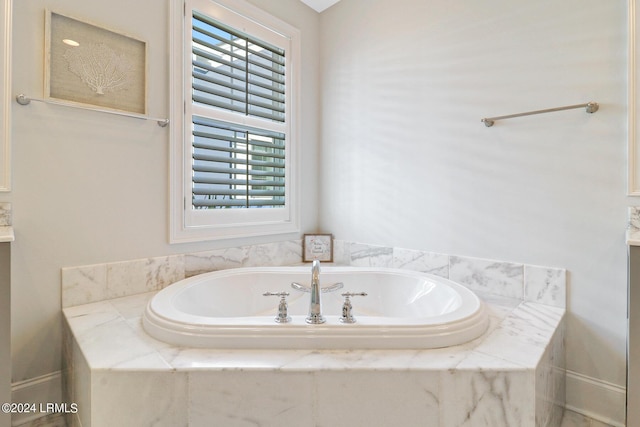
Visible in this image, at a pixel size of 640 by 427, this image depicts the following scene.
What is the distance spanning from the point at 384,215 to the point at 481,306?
106 centimetres

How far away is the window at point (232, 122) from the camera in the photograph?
1.97 meters

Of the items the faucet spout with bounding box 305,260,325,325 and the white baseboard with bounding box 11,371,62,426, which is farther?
the white baseboard with bounding box 11,371,62,426

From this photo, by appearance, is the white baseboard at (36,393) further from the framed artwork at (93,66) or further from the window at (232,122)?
the framed artwork at (93,66)

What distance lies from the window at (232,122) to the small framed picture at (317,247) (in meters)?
0.15

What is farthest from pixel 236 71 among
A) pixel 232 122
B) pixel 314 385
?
pixel 314 385

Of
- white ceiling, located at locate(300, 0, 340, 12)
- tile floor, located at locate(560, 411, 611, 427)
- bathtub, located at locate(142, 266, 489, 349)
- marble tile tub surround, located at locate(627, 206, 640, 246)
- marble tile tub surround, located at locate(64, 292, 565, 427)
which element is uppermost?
white ceiling, located at locate(300, 0, 340, 12)

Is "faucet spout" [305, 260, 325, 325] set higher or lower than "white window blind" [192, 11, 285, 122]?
lower

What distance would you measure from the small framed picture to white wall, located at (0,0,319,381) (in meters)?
1.03

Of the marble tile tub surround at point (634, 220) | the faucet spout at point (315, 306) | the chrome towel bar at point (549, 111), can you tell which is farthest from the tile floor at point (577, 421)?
the chrome towel bar at point (549, 111)

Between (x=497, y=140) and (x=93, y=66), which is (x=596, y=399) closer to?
(x=497, y=140)

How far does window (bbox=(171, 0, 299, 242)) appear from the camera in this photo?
1968 millimetres

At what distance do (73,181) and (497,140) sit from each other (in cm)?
223

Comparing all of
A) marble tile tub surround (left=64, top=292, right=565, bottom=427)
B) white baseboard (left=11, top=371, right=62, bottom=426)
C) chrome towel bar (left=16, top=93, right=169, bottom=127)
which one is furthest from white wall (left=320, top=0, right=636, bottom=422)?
white baseboard (left=11, top=371, right=62, bottom=426)

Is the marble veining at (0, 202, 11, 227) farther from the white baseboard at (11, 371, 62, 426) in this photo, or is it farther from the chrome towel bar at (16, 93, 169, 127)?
the white baseboard at (11, 371, 62, 426)
